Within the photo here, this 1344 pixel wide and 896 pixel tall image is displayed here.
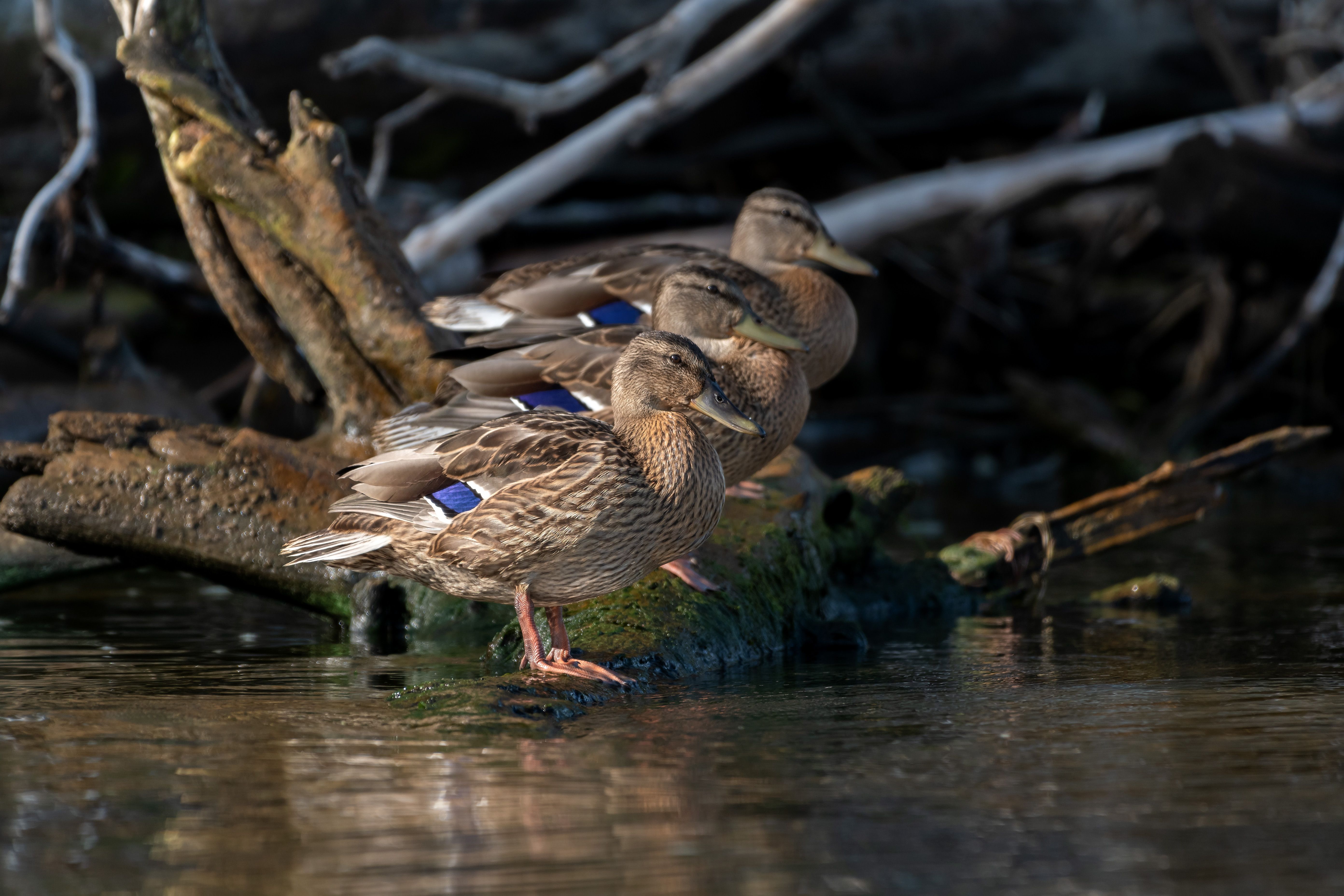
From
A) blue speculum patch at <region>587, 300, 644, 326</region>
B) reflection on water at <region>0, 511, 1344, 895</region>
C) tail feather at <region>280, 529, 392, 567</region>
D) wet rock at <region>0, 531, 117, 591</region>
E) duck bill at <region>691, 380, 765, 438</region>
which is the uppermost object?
blue speculum patch at <region>587, 300, 644, 326</region>

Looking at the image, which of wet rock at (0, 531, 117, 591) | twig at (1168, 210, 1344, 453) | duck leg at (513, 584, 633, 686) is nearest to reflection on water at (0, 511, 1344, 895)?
duck leg at (513, 584, 633, 686)

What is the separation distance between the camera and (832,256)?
25.8 feet

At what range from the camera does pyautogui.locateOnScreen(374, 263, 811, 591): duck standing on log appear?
19.9ft

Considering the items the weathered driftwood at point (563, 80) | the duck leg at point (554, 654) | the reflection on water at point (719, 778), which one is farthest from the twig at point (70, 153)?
the duck leg at point (554, 654)

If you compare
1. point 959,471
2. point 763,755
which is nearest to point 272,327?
point 763,755

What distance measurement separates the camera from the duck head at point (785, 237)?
788 cm

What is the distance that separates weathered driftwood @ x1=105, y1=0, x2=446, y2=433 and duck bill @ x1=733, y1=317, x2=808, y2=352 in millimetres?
1365

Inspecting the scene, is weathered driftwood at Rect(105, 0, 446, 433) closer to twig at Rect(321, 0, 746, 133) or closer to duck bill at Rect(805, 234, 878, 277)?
duck bill at Rect(805, 234, 878, 277)

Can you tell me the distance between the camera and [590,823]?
3.63 meters

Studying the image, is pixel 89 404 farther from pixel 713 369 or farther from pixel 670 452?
pixel 670 452

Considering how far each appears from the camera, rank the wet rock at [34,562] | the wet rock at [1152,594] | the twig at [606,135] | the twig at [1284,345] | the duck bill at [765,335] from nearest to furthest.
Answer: the duck bill at [765,335] → the wet rock at [34,562] → the wet rock at [1152,594] → the twig at [606,135] → the twig at [1284,345]

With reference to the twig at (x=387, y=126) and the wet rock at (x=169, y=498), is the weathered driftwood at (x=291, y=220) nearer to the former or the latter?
the wet rock at (x=169, y=498)

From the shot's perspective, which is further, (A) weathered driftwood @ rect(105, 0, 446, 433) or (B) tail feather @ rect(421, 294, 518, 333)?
(A) weathered driftwood @ rect(105, 0, 446, 433)

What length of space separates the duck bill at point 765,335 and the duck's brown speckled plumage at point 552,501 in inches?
39.8
